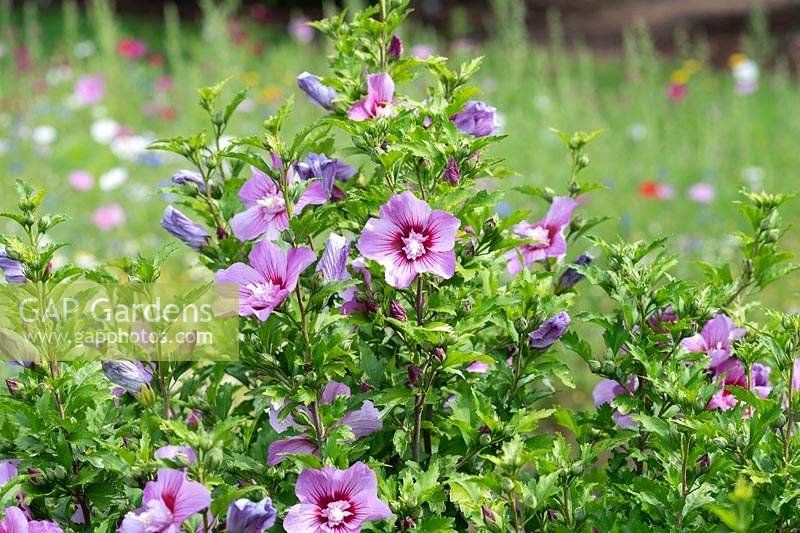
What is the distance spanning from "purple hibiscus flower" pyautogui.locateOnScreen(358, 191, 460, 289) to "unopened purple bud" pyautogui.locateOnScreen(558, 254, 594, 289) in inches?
15.8

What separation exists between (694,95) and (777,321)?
5.45m

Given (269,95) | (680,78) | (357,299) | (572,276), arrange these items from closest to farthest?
(357,299) → (572,276) → (269,95) → (680,78)

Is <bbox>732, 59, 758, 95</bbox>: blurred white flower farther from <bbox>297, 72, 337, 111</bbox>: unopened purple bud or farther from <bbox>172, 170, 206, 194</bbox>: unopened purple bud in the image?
<bbox>172, 170, 206, 194</bbox>: unopened purple bud

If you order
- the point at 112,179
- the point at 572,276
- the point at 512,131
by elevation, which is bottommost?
the point at 572,276

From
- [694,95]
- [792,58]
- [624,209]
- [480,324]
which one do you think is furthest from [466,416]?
[792,58]

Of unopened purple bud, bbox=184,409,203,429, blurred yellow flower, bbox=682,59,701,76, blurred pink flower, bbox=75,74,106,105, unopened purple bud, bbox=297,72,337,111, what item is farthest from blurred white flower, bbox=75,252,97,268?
blurred yellow flower, bbox=682,59,701,76

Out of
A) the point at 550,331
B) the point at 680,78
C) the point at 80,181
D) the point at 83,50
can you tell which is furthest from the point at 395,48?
the point at 83,50

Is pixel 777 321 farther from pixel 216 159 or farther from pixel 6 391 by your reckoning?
pixel 6 391

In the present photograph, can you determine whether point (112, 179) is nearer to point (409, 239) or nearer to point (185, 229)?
point (185, 229)

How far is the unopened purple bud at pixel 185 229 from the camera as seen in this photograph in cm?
147

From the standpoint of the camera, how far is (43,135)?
5.36 m

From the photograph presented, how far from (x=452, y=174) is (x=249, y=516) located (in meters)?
0.56

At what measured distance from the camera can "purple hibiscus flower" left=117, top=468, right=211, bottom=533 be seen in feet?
3.49

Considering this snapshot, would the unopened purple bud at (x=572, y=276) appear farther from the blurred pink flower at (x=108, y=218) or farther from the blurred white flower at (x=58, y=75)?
the blurred white flower at (x=58, y=75)
